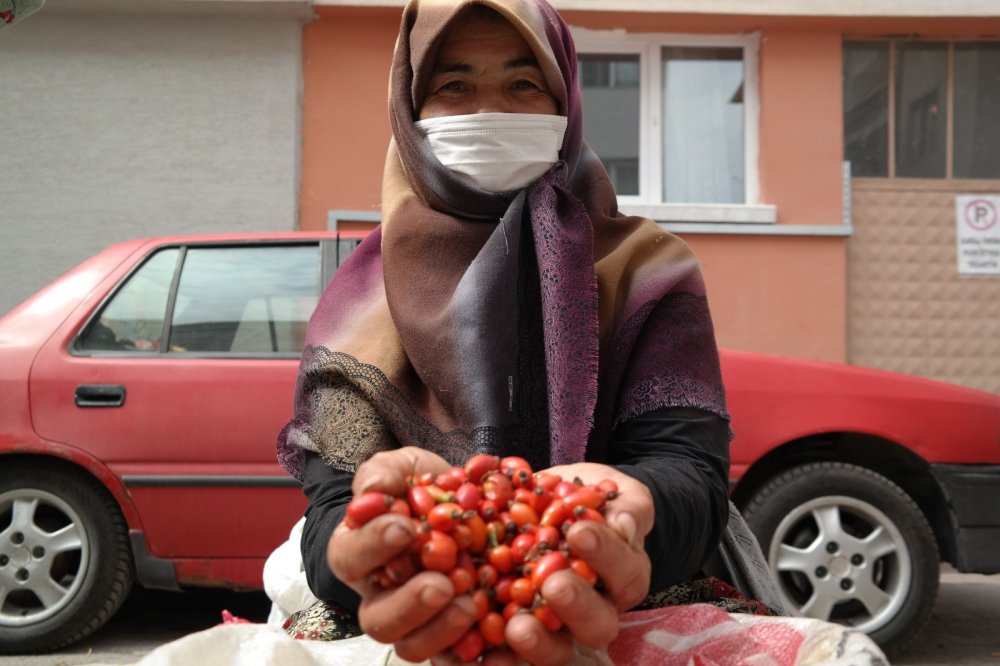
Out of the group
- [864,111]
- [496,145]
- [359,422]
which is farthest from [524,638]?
[864,111]

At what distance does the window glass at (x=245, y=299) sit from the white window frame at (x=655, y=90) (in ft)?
12.7

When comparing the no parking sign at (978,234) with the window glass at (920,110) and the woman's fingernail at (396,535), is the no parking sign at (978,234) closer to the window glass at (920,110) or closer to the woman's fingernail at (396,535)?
the window glass at (920,110)

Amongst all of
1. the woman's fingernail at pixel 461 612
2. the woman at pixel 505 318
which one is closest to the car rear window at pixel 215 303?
the woman at pixel 505 318

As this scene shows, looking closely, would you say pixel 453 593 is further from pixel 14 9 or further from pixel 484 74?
pixel 14 9

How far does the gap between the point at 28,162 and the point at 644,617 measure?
23.9ft

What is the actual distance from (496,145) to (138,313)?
2.91m

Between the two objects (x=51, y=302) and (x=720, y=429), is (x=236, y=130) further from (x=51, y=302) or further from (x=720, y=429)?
(x=720, y=429)

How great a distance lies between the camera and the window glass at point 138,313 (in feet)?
13.3

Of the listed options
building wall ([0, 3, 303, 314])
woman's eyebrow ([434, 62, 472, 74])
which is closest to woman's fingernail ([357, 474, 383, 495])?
woman's eyebrow ([434, 62, 472, 74])

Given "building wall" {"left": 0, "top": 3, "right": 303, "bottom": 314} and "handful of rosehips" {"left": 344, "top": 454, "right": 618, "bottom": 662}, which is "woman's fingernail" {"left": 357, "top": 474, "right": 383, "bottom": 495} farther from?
"building wall" {"left": 0, "top": 3, "right": 303, "bottom": 314}

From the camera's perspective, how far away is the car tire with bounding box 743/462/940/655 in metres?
3.94

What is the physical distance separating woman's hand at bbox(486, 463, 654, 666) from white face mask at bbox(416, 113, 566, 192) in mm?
730

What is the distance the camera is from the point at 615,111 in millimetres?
7809

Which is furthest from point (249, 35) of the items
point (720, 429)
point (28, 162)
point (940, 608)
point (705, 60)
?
point (720, 429)
